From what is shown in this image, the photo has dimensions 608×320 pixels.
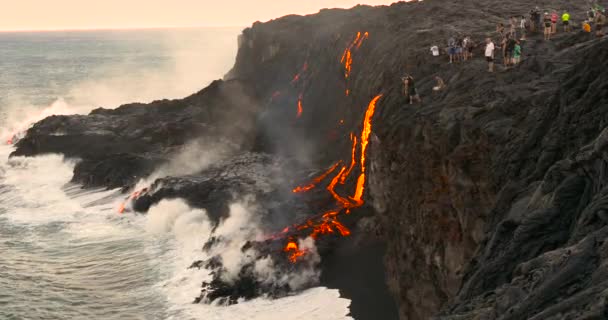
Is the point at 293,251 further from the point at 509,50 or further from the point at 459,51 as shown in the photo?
the point at 509,50

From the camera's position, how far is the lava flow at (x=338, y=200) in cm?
3452

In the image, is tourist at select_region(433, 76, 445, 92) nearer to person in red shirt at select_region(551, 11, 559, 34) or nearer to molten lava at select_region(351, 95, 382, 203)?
molten lava at select_region(351, 95, 382, 203)

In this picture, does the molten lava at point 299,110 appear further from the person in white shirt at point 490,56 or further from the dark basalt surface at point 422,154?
the person in white shirt at point 490,56

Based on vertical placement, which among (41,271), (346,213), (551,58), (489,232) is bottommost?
(41,271)

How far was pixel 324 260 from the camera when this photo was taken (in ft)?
108

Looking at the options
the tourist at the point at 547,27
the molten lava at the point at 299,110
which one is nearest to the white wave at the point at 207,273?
the tourist at the point at 547,27

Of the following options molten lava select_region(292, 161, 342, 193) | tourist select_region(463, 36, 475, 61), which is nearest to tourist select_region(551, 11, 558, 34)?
tourist select_region(463, 36, 475, 61)

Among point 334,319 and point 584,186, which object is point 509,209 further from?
point 334,319

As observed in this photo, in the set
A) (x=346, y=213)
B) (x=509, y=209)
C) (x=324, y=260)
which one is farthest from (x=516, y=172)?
(x=346, y=213)

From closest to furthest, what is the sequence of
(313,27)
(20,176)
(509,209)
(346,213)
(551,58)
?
(509,209), (551,58), (346,213), (20,176), (313,27)

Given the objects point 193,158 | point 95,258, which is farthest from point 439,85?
point 193,158

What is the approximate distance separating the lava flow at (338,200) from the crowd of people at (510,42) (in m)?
5.56

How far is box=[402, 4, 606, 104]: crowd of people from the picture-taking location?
27.7 m

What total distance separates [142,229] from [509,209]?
101 ft
